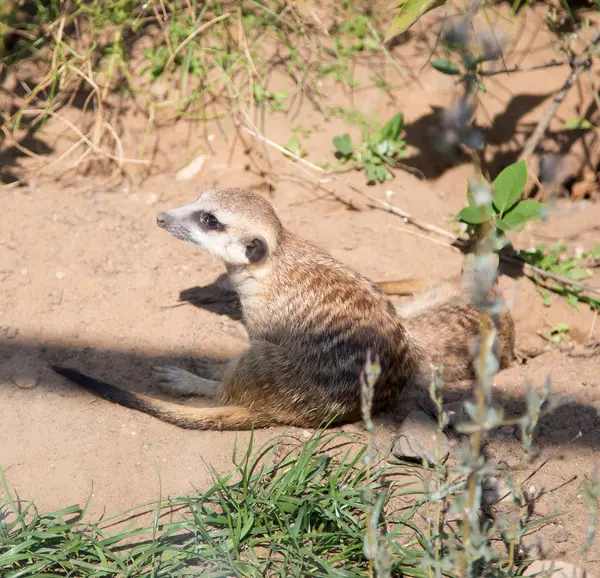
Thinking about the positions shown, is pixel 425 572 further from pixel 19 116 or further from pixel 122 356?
pixel 19 116

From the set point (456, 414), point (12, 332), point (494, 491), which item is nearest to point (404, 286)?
point (456, 414)

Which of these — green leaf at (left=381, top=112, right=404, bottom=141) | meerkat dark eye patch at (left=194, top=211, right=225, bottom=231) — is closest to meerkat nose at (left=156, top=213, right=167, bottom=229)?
meerkat dark eye patch at (left=194, top=211, right=225, bottom=231)

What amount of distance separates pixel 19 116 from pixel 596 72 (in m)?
3.44

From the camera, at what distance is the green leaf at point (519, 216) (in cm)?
305

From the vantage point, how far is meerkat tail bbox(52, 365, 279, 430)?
2.38 meters

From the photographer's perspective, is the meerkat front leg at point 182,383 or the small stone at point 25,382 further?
the meerkat front leg at point 182,383

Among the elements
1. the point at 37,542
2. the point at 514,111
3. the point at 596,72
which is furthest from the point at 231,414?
the point at 596,72

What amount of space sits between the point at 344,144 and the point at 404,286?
3.24ft

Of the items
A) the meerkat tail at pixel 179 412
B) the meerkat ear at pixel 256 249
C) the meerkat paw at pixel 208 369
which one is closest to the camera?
the meerkat tail at pixel 179 412

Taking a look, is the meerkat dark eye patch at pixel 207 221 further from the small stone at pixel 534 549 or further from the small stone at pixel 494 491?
the small stone at pixel 534 549

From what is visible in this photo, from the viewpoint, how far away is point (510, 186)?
3080 mm

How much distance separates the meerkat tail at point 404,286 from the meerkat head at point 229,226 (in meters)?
0.77

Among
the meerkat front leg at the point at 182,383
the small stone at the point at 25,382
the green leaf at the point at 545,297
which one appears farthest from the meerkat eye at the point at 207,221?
the green leaf at the point at 545,297

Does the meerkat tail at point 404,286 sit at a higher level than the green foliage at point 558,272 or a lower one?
lower
